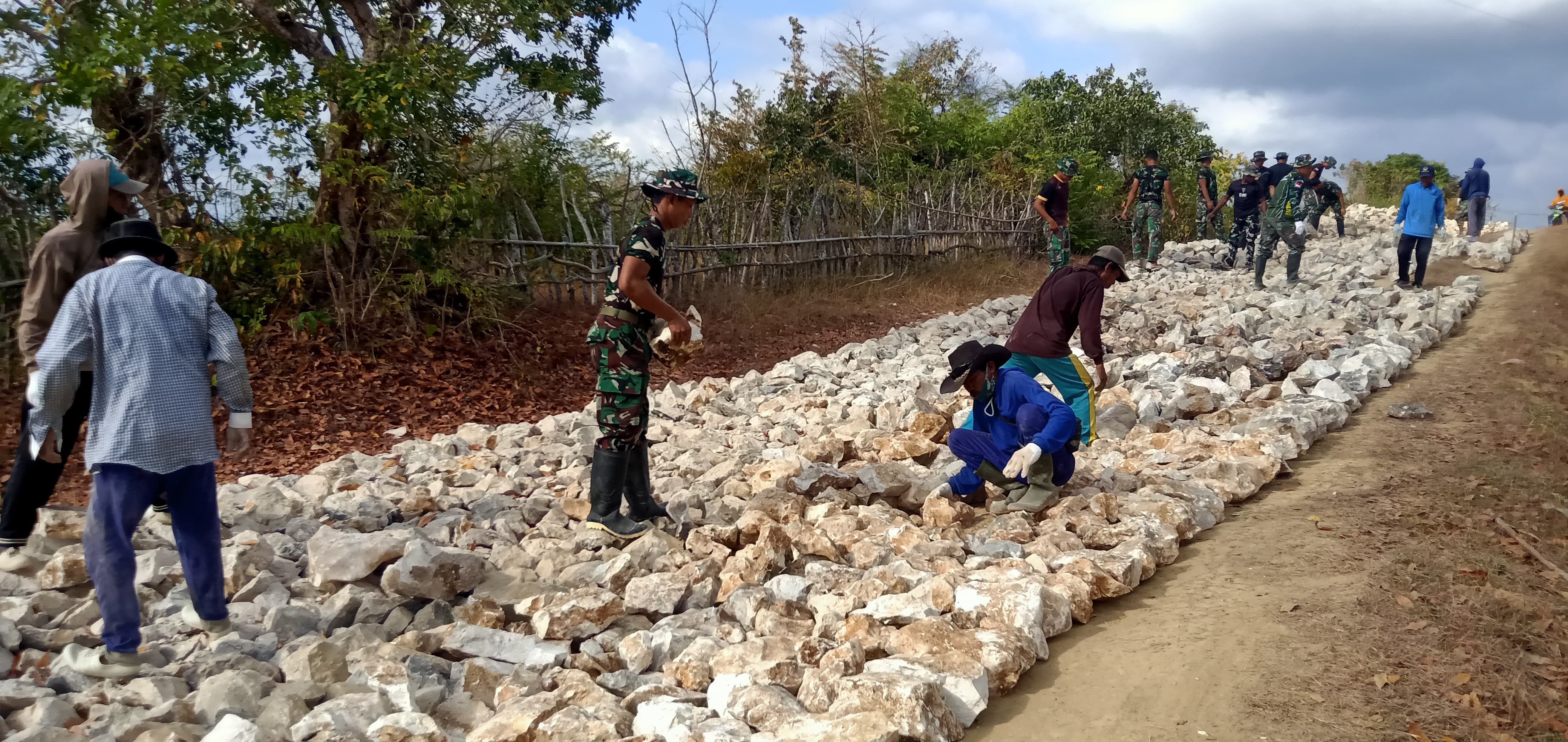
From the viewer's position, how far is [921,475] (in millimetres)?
4617

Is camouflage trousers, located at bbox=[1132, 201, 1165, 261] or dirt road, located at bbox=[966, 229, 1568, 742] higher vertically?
camouflage trousers, located at bbox=[1132, 201, 1165, 261]

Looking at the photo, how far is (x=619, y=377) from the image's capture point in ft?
11.9

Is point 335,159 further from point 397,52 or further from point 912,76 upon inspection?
point 912,76

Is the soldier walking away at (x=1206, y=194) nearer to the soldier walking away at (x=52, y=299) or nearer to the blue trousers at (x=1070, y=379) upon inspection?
the blue trousers at (x=1070, y=379)

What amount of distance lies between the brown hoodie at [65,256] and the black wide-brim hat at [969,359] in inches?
130

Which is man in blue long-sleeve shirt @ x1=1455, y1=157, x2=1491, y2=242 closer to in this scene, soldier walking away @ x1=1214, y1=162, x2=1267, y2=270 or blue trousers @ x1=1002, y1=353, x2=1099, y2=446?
soldier walking away @ x1=1214, y1=162, x2=1267, y2=270

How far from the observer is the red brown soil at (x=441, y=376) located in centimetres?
605

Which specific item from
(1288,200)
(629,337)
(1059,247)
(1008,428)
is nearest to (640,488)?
(629,337)

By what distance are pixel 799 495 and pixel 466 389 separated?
3.82m

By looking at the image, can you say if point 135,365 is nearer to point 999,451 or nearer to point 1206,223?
point 999,451

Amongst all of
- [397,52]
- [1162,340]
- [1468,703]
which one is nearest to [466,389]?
[397,52]

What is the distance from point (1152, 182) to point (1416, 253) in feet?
9.85

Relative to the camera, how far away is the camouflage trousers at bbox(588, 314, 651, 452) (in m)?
3.61

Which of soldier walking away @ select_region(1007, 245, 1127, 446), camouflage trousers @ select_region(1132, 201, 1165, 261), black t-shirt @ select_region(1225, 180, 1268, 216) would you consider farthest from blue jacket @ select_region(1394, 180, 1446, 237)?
soldier walking away @ select_region(1007, 245, 1127, 446)
